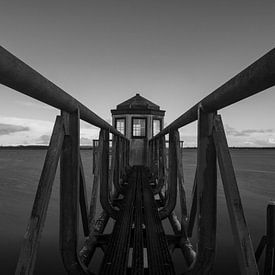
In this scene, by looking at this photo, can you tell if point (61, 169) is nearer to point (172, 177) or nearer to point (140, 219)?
point (140, 219)

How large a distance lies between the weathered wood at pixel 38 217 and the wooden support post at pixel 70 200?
32 cm

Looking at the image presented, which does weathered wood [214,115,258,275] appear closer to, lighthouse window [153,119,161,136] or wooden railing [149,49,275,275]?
wooden railing [149,49,275,275]

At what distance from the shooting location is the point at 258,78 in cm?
130

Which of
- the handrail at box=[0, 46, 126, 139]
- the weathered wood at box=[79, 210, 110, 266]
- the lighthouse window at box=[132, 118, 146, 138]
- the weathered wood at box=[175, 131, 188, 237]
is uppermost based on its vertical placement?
the lighthouse window at box=[132, 118, 146, 138]

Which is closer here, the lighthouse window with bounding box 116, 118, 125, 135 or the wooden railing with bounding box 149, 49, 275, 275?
the wooden railing with bounding box 149, 49, 275, 275

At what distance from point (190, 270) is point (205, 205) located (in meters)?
0.56

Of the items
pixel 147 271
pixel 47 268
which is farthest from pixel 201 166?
pixel 47 268

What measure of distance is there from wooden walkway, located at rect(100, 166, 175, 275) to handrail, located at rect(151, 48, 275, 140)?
1576mm

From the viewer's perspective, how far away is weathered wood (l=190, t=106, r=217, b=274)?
233cm

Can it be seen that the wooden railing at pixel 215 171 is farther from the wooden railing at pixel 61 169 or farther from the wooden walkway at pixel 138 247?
the wooden railing at pixel 61 169

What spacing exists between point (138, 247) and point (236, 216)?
65.6 inches

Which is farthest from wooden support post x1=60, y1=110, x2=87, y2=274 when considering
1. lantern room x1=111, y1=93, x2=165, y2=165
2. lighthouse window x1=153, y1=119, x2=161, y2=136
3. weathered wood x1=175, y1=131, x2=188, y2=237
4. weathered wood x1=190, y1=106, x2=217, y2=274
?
lighthouse window x1=153, y1=119, x2=161, y2=136

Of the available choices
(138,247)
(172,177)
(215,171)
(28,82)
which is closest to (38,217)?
(28,82)

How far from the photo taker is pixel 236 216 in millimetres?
1812
